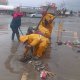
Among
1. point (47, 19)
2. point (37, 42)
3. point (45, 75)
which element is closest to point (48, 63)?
point (37, 42)

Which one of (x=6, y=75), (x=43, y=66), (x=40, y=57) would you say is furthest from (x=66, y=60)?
(x=6, y=75)

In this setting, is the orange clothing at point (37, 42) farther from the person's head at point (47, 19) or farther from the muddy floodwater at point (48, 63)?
the person's head at point (47, 19)

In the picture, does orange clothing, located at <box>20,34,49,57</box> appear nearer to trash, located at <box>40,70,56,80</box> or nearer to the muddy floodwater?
the muddy floodwater

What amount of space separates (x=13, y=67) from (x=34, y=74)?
1132mm

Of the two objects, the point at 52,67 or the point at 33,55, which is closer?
the point at 52,67

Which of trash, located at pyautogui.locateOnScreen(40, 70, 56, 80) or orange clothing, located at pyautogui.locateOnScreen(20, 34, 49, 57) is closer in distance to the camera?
trash, located at pyautogui.locateOnScreen(40, 70, 56, 80)

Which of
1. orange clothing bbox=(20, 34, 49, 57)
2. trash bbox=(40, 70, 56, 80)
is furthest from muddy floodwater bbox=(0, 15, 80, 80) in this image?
orange clothing bbox=(20, 34, 49, 57)

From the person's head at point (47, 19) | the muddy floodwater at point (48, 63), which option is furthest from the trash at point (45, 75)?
the person's head at point (47, 19)

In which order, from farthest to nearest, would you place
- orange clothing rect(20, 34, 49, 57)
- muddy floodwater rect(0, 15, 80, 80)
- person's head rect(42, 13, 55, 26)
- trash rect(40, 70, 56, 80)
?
person's head rect(42, 13, 55, 26), orange clothing rect(20, 34, 49, 57), muddy floodwater rect(0, 15, 80, 80), trash rect(40, 70, 56, 80)

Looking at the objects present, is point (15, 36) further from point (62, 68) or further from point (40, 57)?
point (62, 68)

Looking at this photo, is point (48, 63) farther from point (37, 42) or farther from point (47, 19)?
point (47, 19)

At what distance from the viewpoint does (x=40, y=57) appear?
13.1m


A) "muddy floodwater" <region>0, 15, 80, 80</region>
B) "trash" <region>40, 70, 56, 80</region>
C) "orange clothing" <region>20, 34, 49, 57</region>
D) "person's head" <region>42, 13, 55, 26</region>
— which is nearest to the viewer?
"trash" <region>40, 70, 56, 80</region>

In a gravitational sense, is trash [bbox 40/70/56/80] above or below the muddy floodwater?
above
